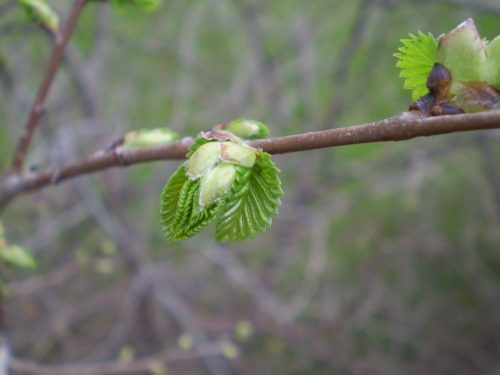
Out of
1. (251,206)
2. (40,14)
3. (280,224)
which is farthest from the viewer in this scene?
(280,224)

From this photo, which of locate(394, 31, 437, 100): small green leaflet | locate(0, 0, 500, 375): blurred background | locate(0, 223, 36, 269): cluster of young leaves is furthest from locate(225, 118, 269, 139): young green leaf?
locate(0, 0, 500, 375): blurred background

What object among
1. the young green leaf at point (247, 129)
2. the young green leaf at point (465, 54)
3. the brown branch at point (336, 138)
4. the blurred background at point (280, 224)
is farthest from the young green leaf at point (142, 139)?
the blurred background at point (280, 224)

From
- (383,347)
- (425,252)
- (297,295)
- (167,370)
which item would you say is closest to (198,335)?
(167,370)

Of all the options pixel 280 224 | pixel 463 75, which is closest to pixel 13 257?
pixel 463 75

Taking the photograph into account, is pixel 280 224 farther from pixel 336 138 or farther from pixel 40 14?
pixel 336 138

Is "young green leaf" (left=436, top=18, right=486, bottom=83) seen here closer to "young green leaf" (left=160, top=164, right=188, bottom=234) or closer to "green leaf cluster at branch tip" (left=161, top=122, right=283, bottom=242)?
"green leaf cluster at branch tip" (left=161, top=122, right=283, bottom=242)

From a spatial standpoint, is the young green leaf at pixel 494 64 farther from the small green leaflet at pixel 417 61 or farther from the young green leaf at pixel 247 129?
the young green leaf at pixel 247 129

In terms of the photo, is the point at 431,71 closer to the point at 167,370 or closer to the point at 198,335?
the point at 198,335
